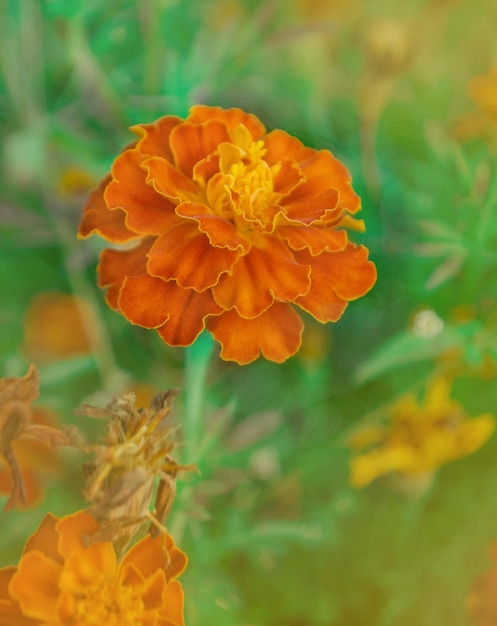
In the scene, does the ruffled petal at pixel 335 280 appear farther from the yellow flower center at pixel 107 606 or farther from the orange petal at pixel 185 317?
the yellow flower center at pixel 107 606

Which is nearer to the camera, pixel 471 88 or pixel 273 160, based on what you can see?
pixel 273 160

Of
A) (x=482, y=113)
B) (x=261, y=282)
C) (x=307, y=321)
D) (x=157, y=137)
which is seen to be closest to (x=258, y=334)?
(x=261, y=282)

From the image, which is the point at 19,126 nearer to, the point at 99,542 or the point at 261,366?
the point at 261,366

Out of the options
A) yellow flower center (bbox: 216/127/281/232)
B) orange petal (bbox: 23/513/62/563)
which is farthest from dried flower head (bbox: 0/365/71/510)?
yellow flower center (bbox: 216/127/281/232)

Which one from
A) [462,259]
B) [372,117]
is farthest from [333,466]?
[372,117]

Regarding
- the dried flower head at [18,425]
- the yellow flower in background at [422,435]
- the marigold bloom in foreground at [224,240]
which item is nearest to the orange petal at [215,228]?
the marigold bloom in foreground at [224,240]

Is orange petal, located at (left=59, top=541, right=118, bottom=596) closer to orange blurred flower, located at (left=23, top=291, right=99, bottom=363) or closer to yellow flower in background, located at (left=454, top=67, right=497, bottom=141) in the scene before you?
orange blurred flower, located at (left=23, top=291, right=99, bottom=363)
